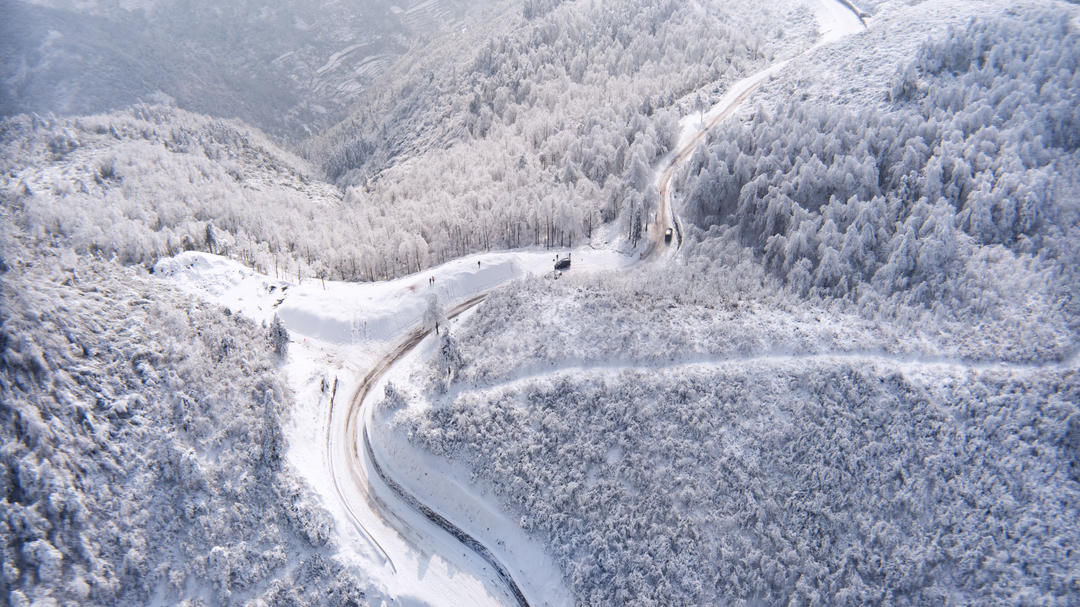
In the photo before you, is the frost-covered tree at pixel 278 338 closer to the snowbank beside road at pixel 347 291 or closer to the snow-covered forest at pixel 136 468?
the snow-covered forest at pixel 136 468

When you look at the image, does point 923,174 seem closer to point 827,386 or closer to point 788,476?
point 827,386

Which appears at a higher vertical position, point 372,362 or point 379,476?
point 372,362

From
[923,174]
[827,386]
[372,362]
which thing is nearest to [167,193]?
[372,362]

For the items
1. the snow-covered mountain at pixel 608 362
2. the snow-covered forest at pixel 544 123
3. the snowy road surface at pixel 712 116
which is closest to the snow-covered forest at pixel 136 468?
the snow-covered mountain at pixel 608 362

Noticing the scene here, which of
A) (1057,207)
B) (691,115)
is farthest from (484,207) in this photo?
(1057,207)

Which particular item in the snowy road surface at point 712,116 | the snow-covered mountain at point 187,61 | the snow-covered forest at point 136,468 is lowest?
the snow-covered forest at point 136,468

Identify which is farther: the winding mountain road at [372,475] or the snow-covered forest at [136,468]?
the winding mountain road at [372,475]

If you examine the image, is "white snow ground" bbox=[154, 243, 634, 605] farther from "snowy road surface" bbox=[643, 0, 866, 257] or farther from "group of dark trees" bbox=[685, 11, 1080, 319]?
"group of dark trees" bbox=[685, 11, 1080, 319]

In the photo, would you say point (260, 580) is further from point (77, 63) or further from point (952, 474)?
point (77, 63)

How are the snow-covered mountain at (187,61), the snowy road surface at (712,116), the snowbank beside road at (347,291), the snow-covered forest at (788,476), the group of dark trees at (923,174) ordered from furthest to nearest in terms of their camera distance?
the snow-covered mountain at (187,61) < the snowy road surface at (712,116) < the snowbank beside road at (347,291) < the group of dark trees at (923,174) < the snow-covered forest at (788,476)

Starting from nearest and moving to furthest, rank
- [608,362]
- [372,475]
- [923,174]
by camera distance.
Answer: [372,475]
[608,362]
[923,174]
